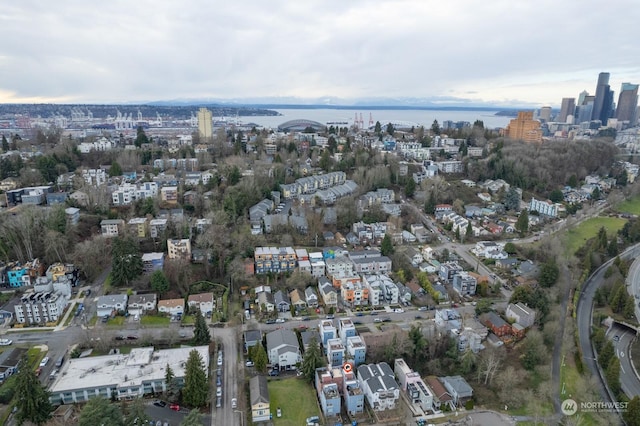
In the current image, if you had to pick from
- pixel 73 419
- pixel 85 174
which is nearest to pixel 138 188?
pixel 85 174

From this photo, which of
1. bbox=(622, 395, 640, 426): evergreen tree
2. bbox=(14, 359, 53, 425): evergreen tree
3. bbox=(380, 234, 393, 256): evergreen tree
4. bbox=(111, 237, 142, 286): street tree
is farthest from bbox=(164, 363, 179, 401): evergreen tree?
bbox=(622, 395, 640, 426): evergreen tree

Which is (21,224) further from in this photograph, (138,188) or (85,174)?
(85,174)

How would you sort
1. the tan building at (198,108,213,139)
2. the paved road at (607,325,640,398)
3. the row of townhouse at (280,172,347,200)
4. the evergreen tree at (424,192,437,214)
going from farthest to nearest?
the tan building at (198,108,213,139)
the row of townhouse at (280,172,347,200)
the evergreen tree at (424,192,437,214)
the paved road at (607,325,640,398)

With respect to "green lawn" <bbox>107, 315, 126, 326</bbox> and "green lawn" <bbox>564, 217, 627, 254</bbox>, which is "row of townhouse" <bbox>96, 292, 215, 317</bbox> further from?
"green lawn" <bbox>564, 217, 627, 254</bbox>

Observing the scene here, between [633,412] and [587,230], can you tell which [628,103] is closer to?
[587,230]

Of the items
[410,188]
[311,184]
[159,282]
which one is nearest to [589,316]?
[410,188]

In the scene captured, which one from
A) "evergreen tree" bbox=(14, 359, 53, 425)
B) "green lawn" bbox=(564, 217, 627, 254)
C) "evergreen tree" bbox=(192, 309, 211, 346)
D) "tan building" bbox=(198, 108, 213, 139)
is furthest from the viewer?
"tan building" bbox=(198, 108, 213, 139)

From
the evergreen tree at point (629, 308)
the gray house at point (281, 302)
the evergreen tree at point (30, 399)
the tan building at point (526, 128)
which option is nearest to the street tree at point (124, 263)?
the gray house at point (281, 302)

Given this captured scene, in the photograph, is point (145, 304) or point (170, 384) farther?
point (145, 304)
